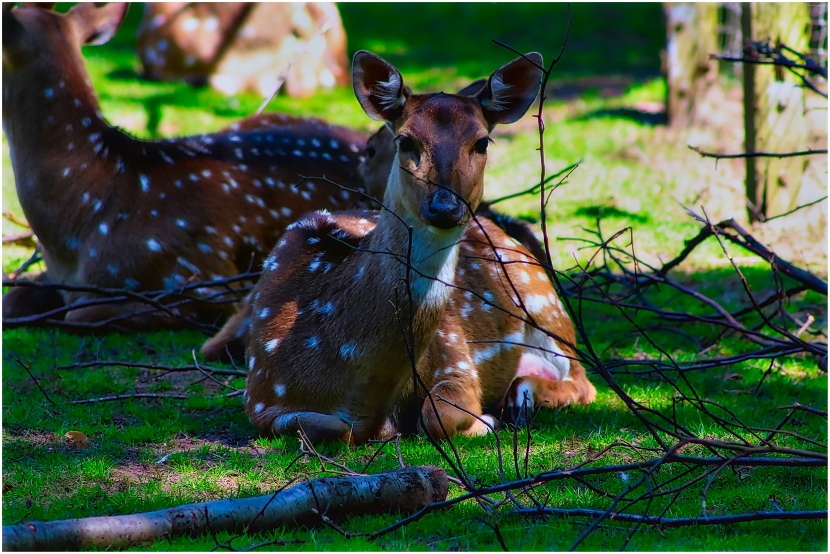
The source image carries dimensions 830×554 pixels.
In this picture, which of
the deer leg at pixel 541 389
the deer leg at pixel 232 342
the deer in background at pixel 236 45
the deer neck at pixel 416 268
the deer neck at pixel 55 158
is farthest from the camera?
the deer in background at pixel 236 45

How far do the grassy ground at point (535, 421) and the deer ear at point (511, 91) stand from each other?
160 cm

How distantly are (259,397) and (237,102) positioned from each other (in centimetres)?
893

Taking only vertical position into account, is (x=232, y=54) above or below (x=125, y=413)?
above

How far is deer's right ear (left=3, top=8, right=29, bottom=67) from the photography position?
6.99 m

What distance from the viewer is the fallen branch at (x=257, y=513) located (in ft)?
11.3

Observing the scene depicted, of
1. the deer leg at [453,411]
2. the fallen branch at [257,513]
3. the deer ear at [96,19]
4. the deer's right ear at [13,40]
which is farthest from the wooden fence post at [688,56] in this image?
the fallen branch at [257,513]

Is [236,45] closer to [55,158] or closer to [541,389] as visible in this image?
[55,158]

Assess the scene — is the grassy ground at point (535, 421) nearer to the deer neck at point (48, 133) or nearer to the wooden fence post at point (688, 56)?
the wooden fence post at point (688, 56)

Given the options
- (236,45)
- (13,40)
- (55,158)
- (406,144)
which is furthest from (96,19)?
(236,45)

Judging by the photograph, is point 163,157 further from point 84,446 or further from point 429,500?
point 429,500

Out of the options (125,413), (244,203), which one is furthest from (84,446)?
(244,203)

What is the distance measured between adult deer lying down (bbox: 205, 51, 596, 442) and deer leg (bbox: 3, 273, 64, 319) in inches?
96.1

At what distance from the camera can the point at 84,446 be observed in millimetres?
5027

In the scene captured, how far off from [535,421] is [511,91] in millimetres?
1747
